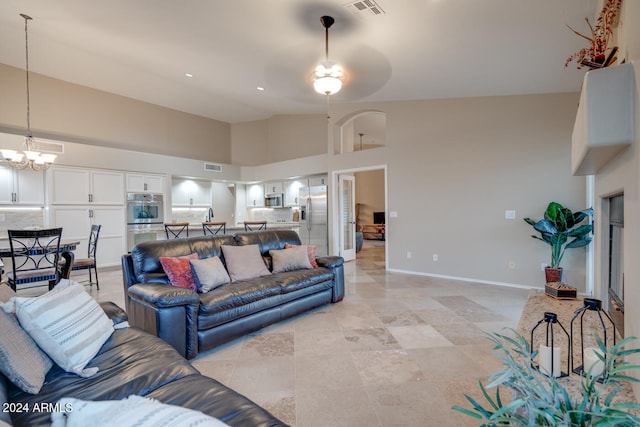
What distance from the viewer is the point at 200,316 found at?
2.43 meters

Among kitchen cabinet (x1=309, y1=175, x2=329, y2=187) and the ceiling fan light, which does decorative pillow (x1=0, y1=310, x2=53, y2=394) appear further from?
kitchen cabinet (x1=309, y1=175, x2=329, y2=187)

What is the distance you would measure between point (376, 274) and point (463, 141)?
9.03 ft

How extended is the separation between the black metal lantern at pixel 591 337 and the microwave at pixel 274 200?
6675 millimetres

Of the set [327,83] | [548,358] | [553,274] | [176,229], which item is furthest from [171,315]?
[553,274]

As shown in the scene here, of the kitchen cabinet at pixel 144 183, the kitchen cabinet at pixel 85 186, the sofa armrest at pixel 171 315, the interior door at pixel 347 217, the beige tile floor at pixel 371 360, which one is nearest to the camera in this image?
the beige tile floor at pixel 371 360

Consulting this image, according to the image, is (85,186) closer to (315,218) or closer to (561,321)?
(315,218)

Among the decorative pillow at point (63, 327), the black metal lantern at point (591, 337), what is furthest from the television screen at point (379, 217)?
the decorative pillow at point (63, 327)

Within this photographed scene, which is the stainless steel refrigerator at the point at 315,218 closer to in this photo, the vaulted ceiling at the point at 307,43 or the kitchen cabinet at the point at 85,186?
the vaulted ceiling at the point at 307,43

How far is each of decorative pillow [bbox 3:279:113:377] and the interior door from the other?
5500mm

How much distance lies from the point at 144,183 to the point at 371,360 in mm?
6296

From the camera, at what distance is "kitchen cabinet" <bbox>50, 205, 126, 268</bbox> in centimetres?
552

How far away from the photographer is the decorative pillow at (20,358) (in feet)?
3.96

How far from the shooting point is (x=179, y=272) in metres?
2.80

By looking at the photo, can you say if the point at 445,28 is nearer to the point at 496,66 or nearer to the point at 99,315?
the point at 496,66
